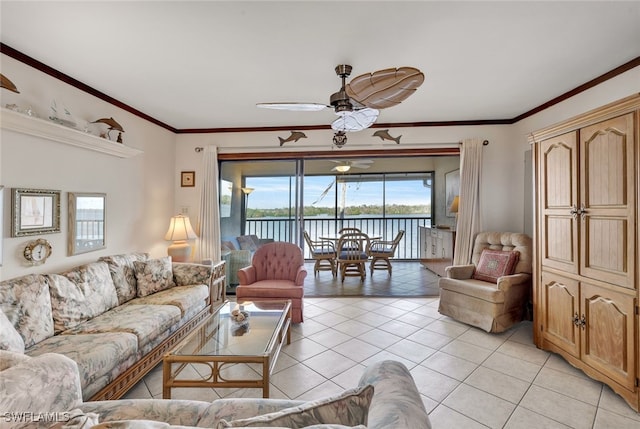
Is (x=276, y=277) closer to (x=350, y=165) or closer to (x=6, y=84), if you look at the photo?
(x=6, y=84)

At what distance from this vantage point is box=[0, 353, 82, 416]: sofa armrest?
1025 mm

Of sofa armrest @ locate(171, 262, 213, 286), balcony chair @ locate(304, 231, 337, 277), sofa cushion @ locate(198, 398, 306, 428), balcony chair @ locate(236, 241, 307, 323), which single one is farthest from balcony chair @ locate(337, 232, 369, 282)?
sofa cushion @ locate(198, 398, 306, 428)

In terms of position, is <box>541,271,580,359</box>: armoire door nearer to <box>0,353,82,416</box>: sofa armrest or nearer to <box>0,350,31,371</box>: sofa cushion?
<box>0,353,82,416</box>: sofa armrest

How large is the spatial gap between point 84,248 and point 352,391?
3.08 metres

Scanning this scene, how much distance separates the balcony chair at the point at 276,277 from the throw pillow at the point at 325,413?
7.59 feet

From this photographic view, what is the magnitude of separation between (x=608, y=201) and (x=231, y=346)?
114 inches

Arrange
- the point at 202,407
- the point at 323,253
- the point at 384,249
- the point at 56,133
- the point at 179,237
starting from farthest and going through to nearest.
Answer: the point at 384,249
the point at 323,253
the point at 179,237
the point at 56,133
the point at 202,407

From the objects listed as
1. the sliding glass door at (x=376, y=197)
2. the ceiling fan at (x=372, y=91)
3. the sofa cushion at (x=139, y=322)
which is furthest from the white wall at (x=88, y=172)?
the sliding glass door at (x=376, y=197)

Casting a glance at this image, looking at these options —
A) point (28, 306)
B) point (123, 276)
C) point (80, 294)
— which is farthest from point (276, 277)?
point (28, 306)

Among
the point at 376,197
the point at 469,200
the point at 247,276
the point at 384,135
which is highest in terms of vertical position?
the point at 384,135

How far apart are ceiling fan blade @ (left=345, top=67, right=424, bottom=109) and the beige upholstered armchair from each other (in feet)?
7.66

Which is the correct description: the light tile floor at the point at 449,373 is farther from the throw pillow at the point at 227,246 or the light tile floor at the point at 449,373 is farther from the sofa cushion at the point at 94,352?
the throw pillow at the point at 227,246

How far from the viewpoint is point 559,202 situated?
246cm

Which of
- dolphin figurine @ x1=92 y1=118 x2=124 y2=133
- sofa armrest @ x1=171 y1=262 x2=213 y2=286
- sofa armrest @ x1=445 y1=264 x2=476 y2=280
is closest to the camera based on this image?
dolphin figurine @ x1=92 y1=118 x2=124 y2=133
